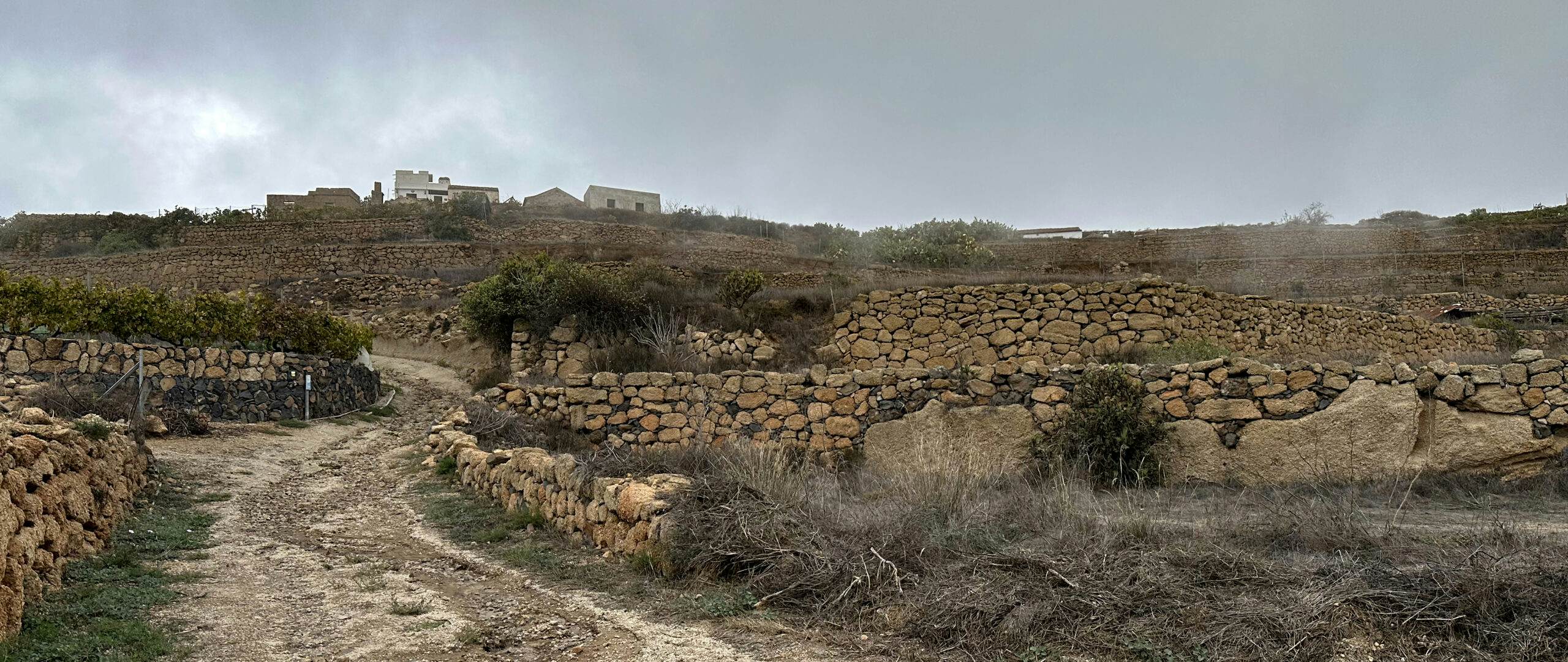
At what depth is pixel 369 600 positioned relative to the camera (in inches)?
233

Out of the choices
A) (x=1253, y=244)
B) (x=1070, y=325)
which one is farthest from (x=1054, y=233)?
(x=1070, y=325)

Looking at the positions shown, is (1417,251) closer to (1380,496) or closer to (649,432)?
(1380,496)

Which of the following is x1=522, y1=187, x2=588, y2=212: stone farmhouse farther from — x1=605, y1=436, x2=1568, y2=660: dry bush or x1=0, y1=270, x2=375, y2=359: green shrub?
x1=605, y1=436, x2=1568, y2=660: dry bush

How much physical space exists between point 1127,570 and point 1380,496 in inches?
218

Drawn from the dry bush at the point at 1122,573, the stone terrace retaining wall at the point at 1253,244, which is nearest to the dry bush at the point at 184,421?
the dry bush at the point at 1122,573

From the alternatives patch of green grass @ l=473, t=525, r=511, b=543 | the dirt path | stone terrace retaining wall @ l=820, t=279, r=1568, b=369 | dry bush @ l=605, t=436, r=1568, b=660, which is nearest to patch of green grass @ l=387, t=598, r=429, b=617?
the dirt path

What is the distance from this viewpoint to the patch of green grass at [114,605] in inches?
179

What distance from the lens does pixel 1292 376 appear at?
34.6 ft

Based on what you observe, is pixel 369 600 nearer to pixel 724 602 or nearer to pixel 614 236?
pixel 724 602

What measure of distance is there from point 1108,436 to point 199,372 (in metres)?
14.6

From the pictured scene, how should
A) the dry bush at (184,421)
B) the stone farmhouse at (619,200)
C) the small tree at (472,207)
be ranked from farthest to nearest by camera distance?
the stone farmhouse at (619,200), the small tree at (472,207), the dry bush at (184,421)

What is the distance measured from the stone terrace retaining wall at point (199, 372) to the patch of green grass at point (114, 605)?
8.13 meters

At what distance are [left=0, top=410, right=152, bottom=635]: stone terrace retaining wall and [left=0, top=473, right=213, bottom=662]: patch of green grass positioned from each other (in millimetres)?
116

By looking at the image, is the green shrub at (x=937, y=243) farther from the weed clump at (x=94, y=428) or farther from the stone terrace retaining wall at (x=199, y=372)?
the weed clump at (x=94, y=428)
